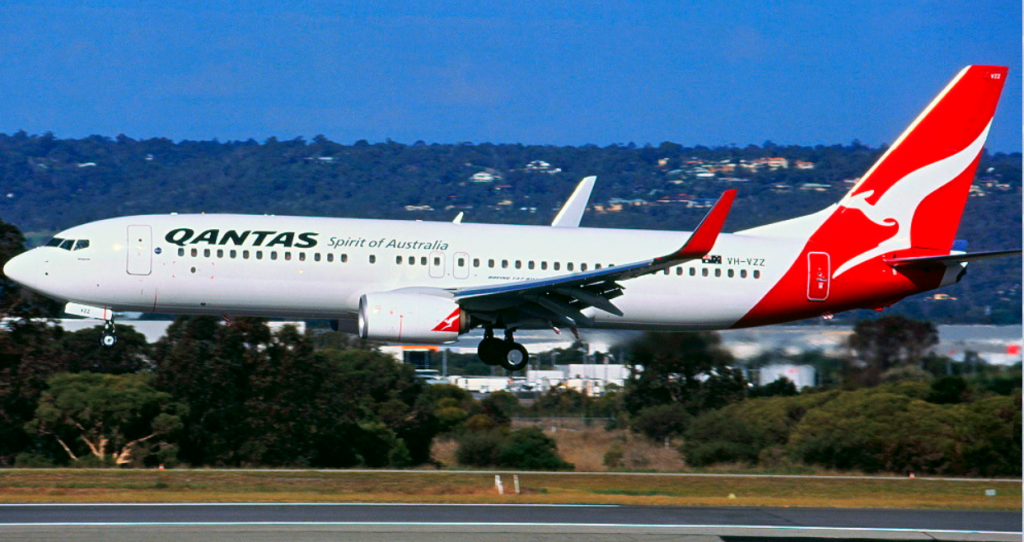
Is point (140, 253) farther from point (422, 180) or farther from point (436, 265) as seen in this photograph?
point (422, 180)

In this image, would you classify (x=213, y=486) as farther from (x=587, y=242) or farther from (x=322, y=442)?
(x=322, y=442)

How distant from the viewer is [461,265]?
2759 centimetres

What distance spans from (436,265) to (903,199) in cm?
1204

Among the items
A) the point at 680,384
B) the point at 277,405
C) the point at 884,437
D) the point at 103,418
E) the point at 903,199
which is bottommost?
the point at 884,437

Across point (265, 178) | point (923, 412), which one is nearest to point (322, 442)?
point (923, 412)

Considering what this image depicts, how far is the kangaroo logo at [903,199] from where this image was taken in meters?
29.9

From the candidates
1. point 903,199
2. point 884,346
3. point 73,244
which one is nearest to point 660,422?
point 884,346

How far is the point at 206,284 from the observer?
2659cm

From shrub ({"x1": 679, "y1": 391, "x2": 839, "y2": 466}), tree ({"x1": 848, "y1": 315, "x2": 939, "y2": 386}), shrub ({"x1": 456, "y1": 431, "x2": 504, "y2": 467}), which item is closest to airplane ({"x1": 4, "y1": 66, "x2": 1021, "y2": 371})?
tree ({"x1": 848, "y1": 315, "x2": 939, "y2": 386})

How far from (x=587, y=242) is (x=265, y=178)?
142m

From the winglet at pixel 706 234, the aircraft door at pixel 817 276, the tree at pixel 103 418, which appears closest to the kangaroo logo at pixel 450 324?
the winglet at pixel 706 234

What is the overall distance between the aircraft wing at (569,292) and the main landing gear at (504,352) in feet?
1.44

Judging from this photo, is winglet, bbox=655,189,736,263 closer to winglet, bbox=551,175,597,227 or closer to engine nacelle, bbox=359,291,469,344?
engine nacelle, bbox=359,291,469,344

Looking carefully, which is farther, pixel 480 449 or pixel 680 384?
pixel 680 384
